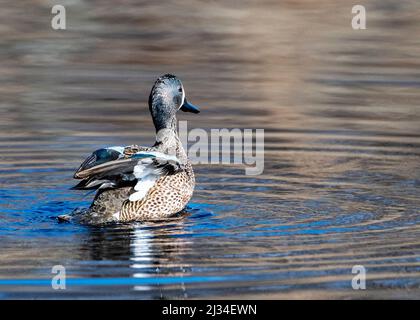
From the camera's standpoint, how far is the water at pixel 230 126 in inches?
293

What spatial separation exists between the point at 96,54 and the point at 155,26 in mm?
1674

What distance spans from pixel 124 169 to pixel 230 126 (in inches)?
142

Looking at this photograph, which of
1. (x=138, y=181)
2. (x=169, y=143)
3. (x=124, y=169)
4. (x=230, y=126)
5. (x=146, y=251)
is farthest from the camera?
(x=230, y=126)

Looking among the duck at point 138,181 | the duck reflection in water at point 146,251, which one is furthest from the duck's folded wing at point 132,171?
the duck reflection in water at point 146,251

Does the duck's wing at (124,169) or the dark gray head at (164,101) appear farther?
the dark gray head at (164,101)

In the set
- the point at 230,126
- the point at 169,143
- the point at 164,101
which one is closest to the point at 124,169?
the point at 169,143

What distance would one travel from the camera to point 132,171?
28.5 feet

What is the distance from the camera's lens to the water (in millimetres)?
7438

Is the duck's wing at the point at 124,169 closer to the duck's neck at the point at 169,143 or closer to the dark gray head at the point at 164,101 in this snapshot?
the duck's neck at the point at 169,143

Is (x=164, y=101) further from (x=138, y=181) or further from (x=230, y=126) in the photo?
(x=230, y=126)

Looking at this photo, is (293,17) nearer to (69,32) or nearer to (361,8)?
(361,8)

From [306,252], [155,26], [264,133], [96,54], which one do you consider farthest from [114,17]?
[306,252]

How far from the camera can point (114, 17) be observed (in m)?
17.5

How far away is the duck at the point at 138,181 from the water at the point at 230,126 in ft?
0.66
